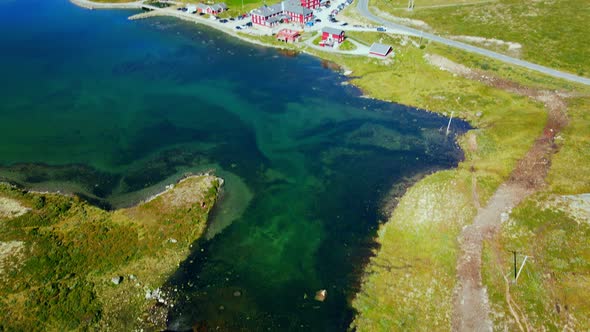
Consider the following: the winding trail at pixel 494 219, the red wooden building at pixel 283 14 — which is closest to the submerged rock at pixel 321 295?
the winding trail at pixel 494 219

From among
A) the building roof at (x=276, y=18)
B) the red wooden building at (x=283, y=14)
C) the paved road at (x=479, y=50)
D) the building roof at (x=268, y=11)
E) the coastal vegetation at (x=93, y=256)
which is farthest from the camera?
the building roof at (x=268, y=11)

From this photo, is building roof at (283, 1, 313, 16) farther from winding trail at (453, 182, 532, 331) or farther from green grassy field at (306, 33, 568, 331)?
winding trail at (453, 182, 532, 331)

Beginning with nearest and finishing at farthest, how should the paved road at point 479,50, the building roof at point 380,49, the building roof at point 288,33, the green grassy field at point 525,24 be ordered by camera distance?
the paved road at point 479,50
the green grassy field at point 525,24
the building roof at point 380,49
the building roof at point 288,33

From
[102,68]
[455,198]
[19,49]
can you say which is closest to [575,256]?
[455,198]

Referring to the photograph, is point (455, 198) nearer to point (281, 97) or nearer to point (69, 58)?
point (281, 97)

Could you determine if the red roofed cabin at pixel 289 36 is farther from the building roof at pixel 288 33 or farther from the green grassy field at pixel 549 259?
the green grassy field at pixel 549 259

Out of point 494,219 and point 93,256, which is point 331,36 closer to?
point 494,219
